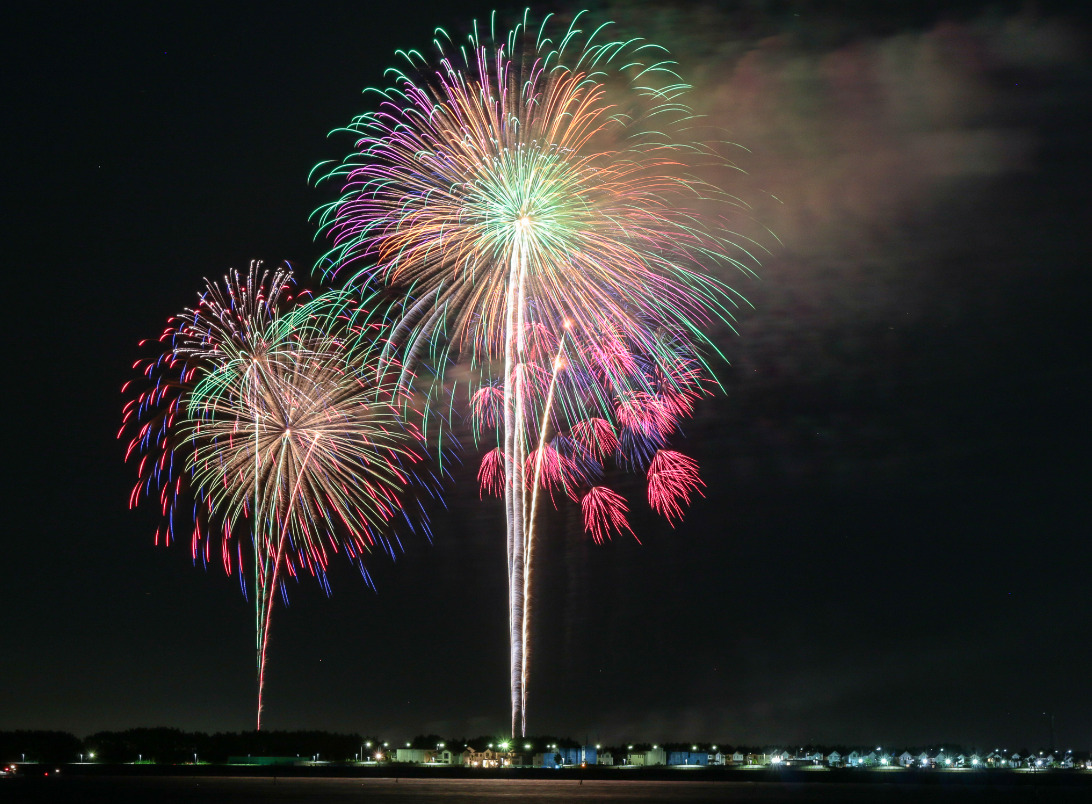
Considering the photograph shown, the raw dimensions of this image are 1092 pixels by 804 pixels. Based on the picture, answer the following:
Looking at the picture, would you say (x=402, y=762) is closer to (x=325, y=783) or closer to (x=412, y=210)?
(x=325, y=783)

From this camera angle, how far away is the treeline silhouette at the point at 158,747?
98125 mm

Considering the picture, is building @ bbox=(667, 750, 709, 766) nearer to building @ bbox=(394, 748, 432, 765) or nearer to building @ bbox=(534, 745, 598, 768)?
building @ bbox=(534, 745, 598, 768)

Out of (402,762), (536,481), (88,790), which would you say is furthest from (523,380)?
(402,762)

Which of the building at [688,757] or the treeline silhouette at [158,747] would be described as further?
the building at [688,757]

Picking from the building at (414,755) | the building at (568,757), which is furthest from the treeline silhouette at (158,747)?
the building at (568,757)

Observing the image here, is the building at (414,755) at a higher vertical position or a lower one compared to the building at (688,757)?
higher

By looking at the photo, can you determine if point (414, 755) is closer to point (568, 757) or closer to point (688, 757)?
point (568, 757)

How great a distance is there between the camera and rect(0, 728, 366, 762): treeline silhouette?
98125 mm

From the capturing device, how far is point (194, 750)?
321 ft

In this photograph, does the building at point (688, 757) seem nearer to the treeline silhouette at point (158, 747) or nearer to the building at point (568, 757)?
the building at point (568, 757)

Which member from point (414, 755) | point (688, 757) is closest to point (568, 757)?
point (414, 755)

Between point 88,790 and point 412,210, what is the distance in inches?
1383

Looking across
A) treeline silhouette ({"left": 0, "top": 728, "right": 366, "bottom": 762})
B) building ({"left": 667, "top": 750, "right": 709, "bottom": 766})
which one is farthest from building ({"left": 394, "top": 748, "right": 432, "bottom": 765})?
building ({"left": 667, "top": 750, "right": 709, "bottom": 766})

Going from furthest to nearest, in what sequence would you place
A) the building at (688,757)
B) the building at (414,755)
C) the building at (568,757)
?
the building at (688,757) < the building at (414,755) < the building at (568,757)
